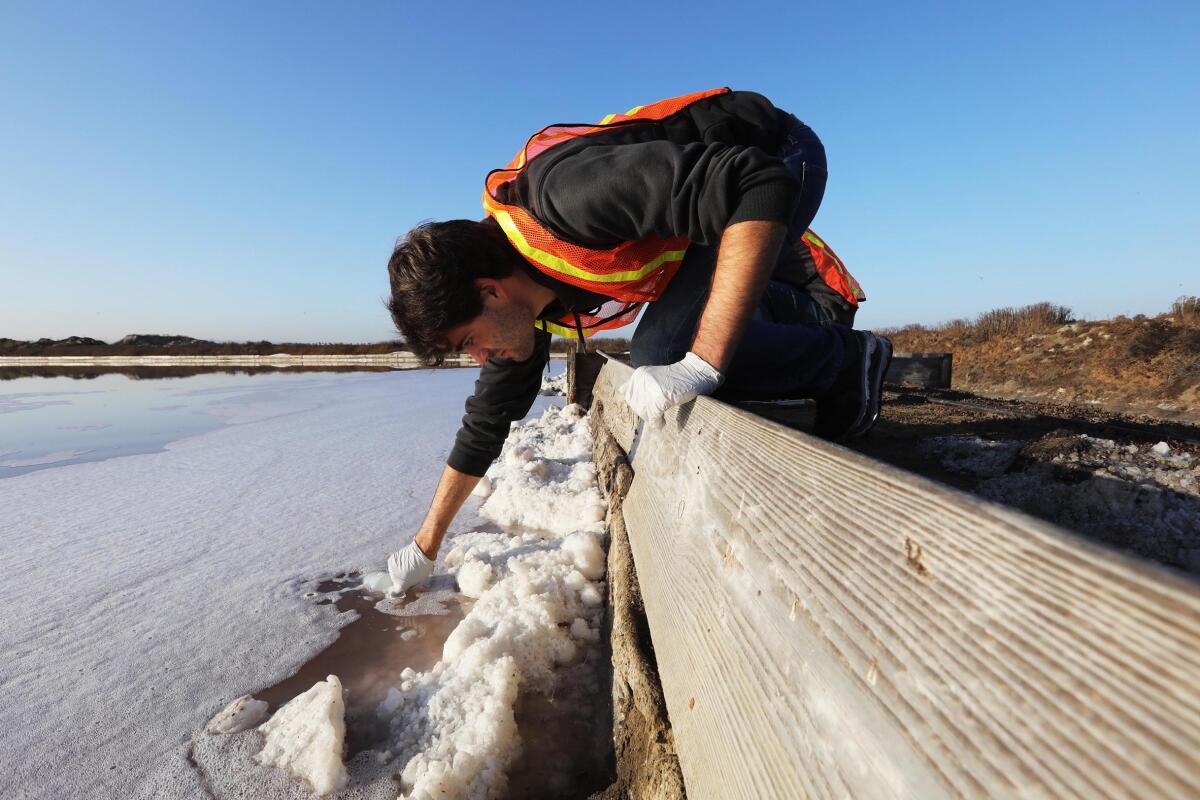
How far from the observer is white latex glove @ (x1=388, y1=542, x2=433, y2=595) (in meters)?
2.09

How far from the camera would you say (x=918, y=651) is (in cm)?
44

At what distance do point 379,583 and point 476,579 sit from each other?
40 centimetres

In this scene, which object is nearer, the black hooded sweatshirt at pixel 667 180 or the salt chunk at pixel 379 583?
the black hooded sweatshirt at pixel 667 180

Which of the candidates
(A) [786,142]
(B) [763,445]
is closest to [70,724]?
(B) [763,445]

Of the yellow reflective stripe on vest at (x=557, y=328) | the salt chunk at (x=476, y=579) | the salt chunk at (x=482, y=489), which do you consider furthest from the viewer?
the salt chunk at (x=482, y=489)

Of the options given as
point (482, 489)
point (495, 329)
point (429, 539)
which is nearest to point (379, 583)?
point (429, 539)

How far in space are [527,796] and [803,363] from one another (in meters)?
1.56

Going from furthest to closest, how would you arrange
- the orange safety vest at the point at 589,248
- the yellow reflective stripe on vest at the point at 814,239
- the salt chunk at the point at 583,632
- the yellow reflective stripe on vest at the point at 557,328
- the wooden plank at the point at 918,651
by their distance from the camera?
the yellow reflective stripe on vest at the point at 814,239, the yellow reflective stripe on vest at the point at 557,328, the orange safety vest at the point at 589,248, the salt chunk at the point at 583,632, the wooden plank at the point at 918,651

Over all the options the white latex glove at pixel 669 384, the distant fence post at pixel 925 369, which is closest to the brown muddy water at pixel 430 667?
the white latex glove at pixel 669 384

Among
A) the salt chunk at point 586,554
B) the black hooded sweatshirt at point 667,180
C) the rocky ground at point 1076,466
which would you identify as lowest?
the salt chunk at point 586,554

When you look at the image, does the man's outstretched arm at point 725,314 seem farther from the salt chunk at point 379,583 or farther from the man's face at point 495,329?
the salt chunk at point 379,583

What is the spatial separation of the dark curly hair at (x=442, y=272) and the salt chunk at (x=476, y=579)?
Result: 825mm

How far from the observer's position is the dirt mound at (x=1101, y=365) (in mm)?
4594

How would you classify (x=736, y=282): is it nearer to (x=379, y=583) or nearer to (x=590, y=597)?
(x=590, y=597)
